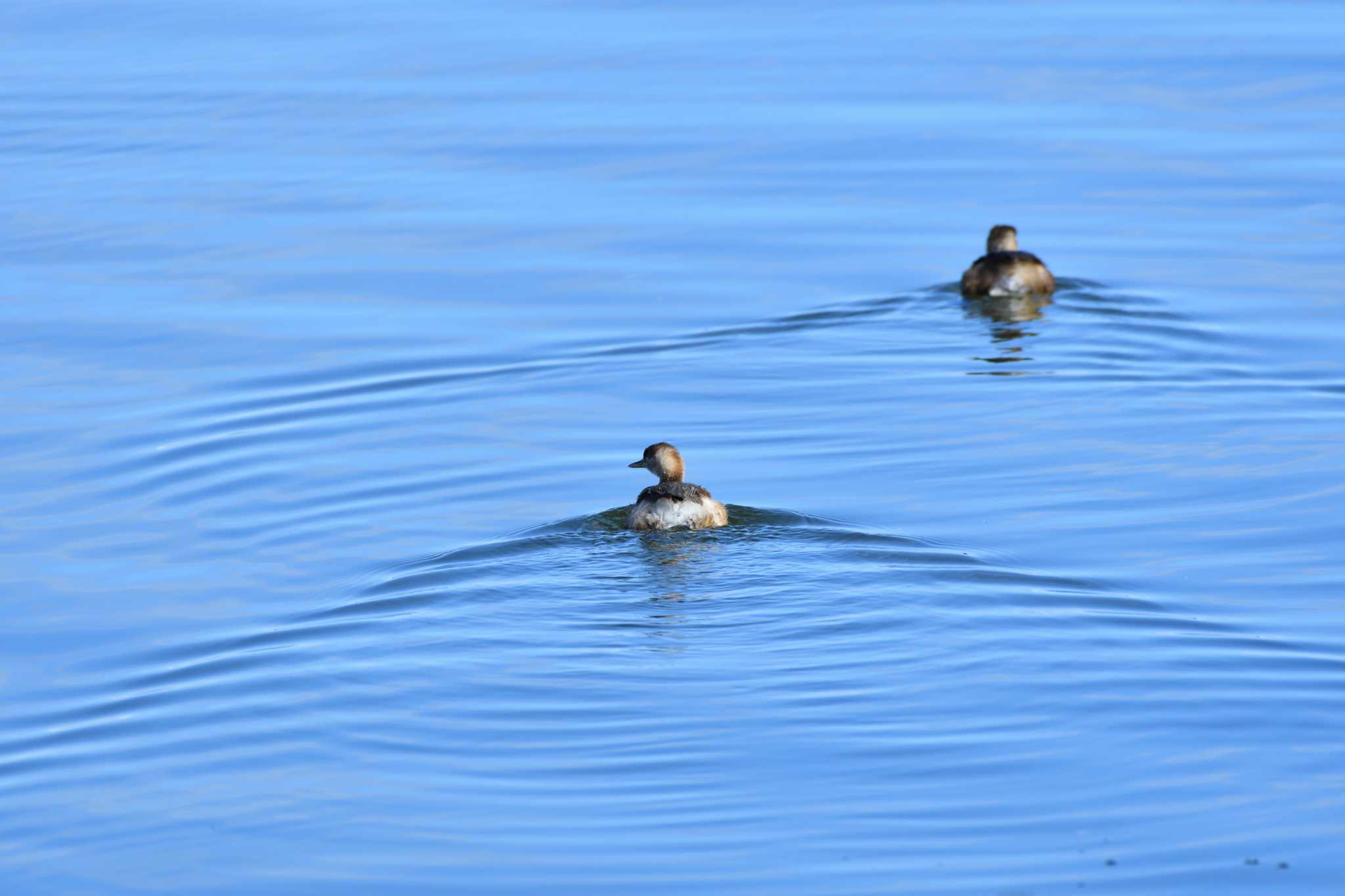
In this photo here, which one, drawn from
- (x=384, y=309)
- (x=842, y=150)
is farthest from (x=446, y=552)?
(x=842, y=150)

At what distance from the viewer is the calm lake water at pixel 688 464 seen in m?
9.28

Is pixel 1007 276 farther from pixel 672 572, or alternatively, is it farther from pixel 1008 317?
pixel 672 572

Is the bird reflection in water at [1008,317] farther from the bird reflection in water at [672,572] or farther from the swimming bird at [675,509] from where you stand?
the bird reflection in water at [672,572]

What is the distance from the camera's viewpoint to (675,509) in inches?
514

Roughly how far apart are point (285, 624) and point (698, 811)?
11.0 ft

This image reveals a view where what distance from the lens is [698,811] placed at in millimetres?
9172

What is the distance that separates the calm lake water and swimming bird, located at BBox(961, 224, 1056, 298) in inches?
9.8

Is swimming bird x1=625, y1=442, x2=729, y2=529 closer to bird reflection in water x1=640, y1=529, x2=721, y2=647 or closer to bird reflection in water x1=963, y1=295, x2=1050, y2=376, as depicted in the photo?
bird reflection in water x1=640, y1=529, x2=721, y2=647

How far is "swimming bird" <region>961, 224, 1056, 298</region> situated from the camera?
18.2 meters

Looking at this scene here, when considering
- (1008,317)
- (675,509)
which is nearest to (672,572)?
(675,509)

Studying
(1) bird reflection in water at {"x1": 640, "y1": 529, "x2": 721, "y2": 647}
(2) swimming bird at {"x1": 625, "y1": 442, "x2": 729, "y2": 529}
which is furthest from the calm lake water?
(2) swimming bird at {"x1": 625, "y1": 442, "x2": 729, "y2": 529}

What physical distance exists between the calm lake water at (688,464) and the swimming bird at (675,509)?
0.17 meters

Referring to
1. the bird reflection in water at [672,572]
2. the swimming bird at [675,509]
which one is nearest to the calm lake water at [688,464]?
the bird reflection in water at [672,572]

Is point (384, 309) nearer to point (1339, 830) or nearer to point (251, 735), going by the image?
point (251, 735)
